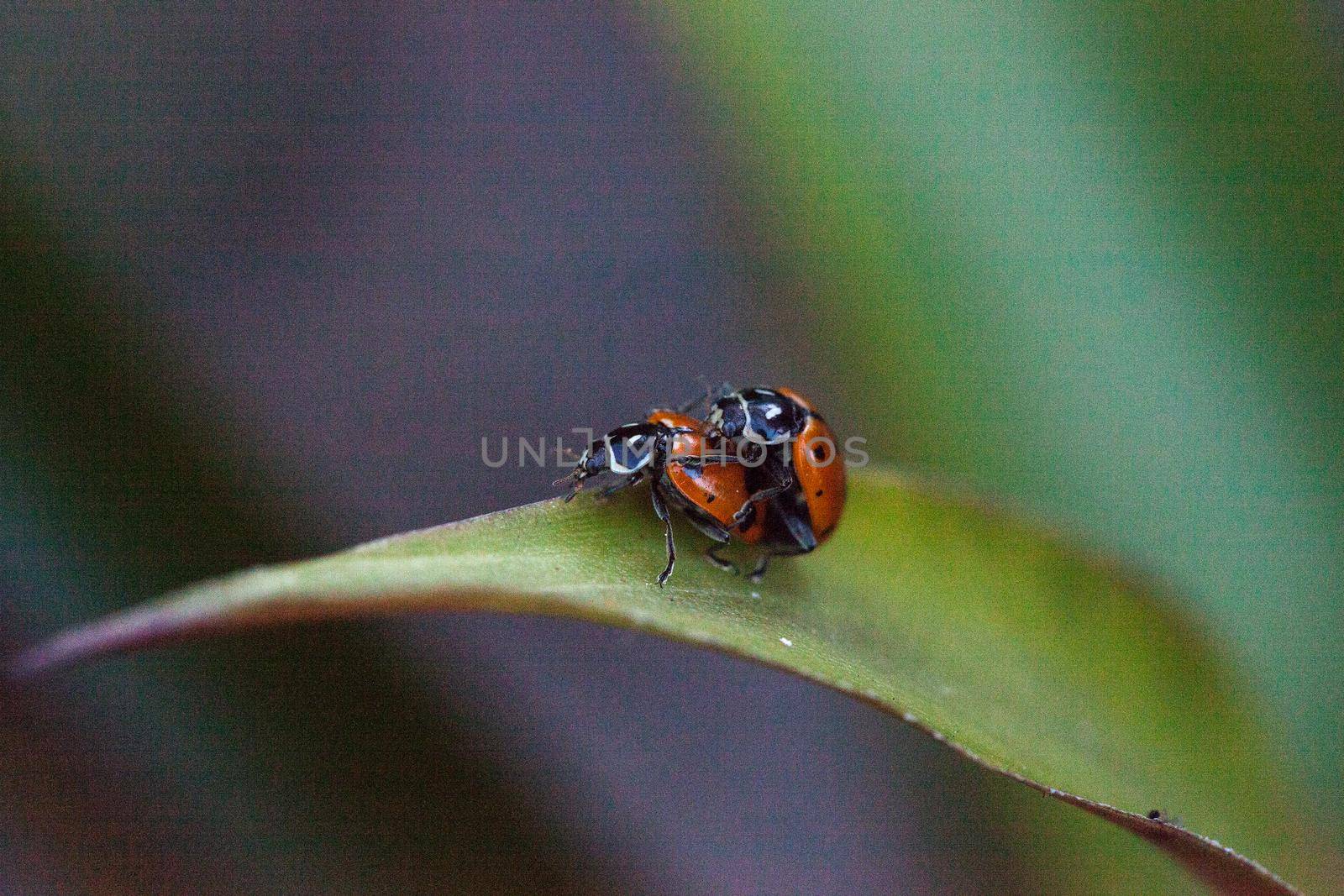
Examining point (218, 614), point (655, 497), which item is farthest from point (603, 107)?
point (218, 614)

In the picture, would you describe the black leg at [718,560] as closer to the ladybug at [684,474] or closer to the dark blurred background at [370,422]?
the ladybug at [684,474]

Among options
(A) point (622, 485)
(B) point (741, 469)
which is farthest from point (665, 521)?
(B) point (741, 469)

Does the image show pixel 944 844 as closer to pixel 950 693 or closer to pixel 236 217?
pixel 950 693

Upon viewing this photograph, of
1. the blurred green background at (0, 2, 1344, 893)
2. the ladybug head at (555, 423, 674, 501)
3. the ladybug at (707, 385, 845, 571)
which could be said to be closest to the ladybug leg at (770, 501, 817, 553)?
the ladybug at (707, 385, 845, 571)

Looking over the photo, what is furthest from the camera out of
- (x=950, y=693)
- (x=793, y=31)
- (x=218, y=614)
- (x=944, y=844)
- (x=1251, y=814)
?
(x=944, y=844)

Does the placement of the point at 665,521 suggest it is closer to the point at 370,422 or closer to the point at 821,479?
the point at 821,479
